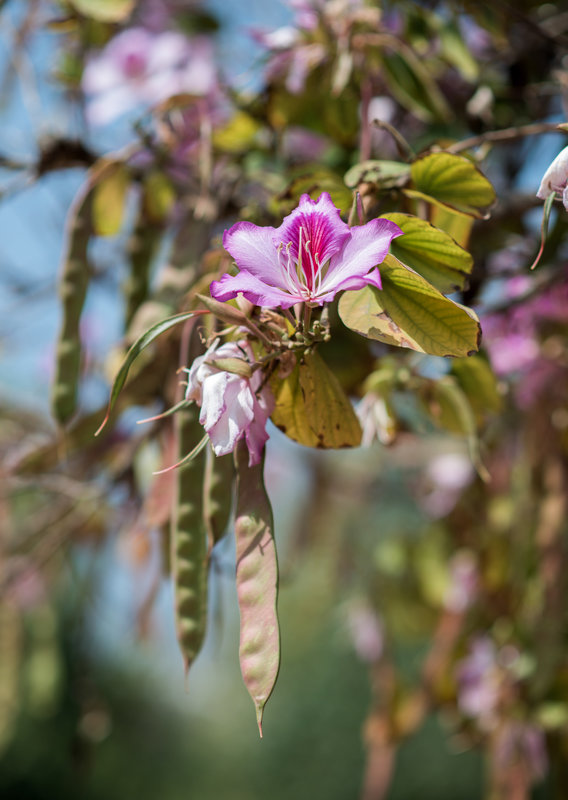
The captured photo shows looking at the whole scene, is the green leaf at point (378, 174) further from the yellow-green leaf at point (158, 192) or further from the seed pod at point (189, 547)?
the yellow-green leaf at point (158, 192)

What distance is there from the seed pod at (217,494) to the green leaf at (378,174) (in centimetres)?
19

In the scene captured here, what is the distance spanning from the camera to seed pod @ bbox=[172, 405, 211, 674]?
47 cm

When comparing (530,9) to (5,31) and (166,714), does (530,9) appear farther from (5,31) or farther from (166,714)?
(166,714)

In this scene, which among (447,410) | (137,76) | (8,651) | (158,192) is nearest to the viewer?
(447,410)

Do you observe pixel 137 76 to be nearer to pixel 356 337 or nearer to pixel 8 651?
pixel 356 337

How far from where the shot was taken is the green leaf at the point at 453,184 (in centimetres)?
47

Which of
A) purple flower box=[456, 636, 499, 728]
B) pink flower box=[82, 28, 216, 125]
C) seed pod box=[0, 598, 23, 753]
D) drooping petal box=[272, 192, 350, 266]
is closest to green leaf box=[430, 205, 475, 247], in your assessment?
drooping petal box=[272, 192, 350, 266]

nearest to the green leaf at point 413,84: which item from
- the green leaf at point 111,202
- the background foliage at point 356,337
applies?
the background foliage at point 356,337

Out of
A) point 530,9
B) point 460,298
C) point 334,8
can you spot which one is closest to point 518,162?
point 530,9

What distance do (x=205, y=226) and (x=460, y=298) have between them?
33 cm

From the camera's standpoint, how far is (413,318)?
15.3 inches

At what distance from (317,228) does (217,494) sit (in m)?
0.17

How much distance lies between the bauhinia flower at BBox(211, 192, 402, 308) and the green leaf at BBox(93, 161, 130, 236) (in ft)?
1.22

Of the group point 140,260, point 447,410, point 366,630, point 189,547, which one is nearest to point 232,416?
point 189,547
